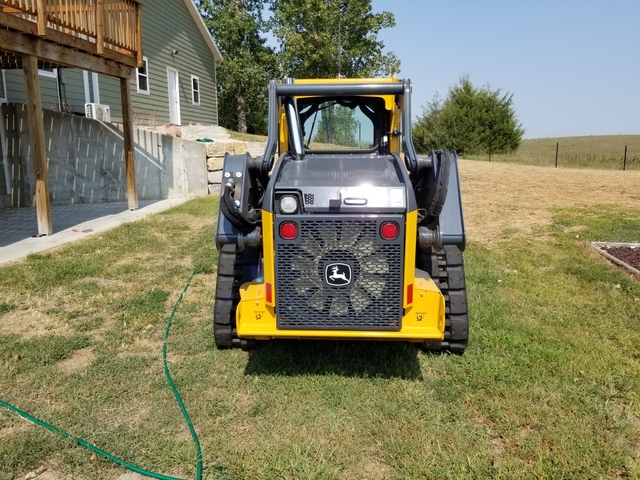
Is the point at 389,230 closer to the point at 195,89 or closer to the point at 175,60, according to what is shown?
the point at 175,60

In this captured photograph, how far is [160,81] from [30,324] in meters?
15.0

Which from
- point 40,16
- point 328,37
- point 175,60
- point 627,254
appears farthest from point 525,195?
point 328,37

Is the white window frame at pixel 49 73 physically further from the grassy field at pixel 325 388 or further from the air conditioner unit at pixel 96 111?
the grassy field at pixel 325 388

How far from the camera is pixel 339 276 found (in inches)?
122

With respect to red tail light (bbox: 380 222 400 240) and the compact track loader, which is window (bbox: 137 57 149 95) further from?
red tail light (bbox: 380 222 400 240)

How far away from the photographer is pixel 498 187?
1555 centimetres

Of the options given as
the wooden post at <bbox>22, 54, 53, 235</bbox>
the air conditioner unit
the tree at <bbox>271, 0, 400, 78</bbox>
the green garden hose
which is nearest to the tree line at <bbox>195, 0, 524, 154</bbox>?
the tree at <bbox>271, 0, 400, 78</bbox>

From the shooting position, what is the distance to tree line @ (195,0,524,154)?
2947cm

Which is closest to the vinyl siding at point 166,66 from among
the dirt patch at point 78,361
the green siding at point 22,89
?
the green siding at point 22,89

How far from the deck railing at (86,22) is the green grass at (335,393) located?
3939mm

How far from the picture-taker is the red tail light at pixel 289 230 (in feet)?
10.00

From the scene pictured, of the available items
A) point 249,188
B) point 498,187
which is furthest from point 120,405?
point 498,187

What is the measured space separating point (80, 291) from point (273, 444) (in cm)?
355

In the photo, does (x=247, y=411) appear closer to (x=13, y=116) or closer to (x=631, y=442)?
(x=631, y=442)
